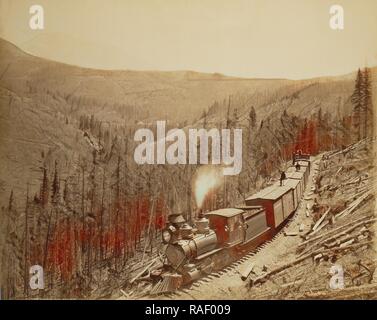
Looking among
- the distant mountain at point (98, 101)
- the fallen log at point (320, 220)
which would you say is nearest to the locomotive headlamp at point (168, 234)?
the distant mountain at point (98, 101)

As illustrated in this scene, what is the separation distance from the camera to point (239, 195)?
5.92m

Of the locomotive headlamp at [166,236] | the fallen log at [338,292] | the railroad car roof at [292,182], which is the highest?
the railroad car roof at [292,182]

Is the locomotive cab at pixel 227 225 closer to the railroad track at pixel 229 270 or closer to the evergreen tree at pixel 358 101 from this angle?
the railroad track at pixel 229 270

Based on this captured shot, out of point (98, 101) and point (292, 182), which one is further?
point (292, 182)

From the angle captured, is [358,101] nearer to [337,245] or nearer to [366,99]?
[366,99]

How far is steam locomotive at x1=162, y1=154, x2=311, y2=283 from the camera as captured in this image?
229 inches

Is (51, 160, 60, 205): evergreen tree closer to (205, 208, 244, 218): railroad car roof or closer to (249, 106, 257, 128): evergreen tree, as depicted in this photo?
(205, 208, 244, 218): railroad car roof

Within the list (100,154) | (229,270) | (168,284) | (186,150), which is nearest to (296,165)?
(186,150)

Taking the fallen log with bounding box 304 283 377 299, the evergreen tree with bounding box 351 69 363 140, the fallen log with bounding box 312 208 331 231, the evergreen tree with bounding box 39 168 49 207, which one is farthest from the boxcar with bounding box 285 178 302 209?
the evergreen tree with bounding box 39 168 49 207

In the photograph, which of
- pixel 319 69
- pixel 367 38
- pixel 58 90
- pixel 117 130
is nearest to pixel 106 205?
pixel 117 130

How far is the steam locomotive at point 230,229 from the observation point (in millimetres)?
5805

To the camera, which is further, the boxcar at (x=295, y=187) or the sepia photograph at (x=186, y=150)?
the boxcar at (x=295, y=187)

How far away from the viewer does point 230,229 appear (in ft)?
19.2
